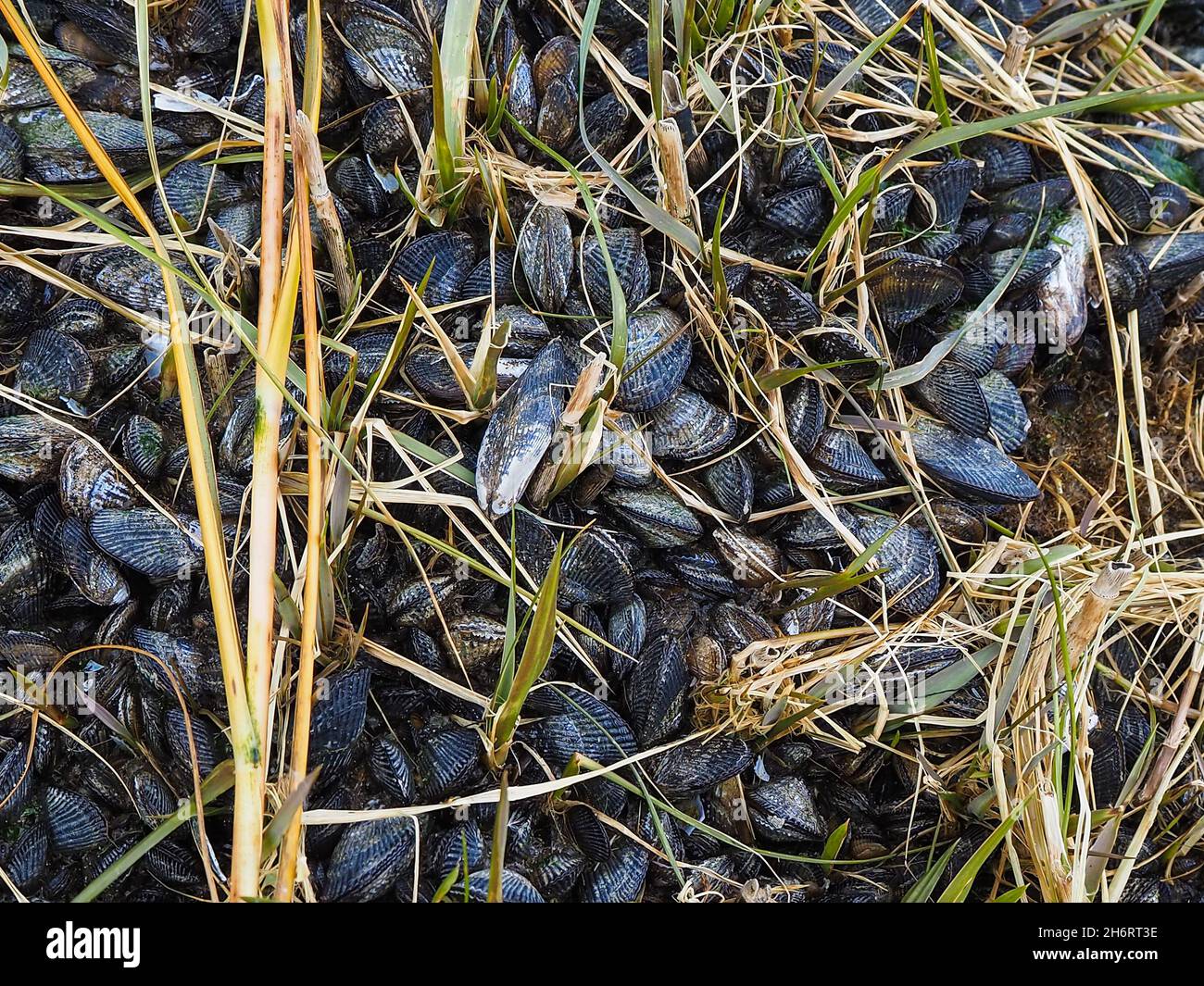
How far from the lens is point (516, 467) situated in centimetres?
126

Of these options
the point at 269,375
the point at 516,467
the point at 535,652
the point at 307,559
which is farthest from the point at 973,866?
the point at 269,375

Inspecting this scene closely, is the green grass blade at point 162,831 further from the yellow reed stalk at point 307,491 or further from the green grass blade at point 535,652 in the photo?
the green grass blade at point 535,652

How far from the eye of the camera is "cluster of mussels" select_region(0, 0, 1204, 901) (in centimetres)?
126

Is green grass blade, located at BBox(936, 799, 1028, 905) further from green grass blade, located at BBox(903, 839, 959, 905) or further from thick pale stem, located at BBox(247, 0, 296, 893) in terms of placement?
thick pale stem, located at BBox(247, 0, 296, 893)

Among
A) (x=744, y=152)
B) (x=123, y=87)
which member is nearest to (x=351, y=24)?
(x=123, y=87)

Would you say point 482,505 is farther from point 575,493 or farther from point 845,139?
point 845,139

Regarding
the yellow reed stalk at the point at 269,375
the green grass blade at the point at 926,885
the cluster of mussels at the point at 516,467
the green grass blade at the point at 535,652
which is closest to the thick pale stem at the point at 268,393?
the yellow reed stalk at the point at 269,375

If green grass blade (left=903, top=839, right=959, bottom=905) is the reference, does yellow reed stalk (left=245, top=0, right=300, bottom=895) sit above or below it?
above

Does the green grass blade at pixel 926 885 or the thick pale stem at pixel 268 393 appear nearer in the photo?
the thick pale stem at pixel 268 393

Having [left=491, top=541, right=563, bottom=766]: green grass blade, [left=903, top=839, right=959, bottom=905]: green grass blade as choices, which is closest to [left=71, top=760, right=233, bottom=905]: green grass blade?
[left=491, top=541, right=563, bottom=766]: green grass blade

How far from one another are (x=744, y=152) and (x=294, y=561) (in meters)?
0.97

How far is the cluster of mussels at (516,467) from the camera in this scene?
126 centimetres

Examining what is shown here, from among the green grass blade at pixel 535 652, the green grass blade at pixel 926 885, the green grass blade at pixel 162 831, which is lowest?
the green grass blade at pixel 926 885

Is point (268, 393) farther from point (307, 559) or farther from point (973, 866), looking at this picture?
point (973, 866)
